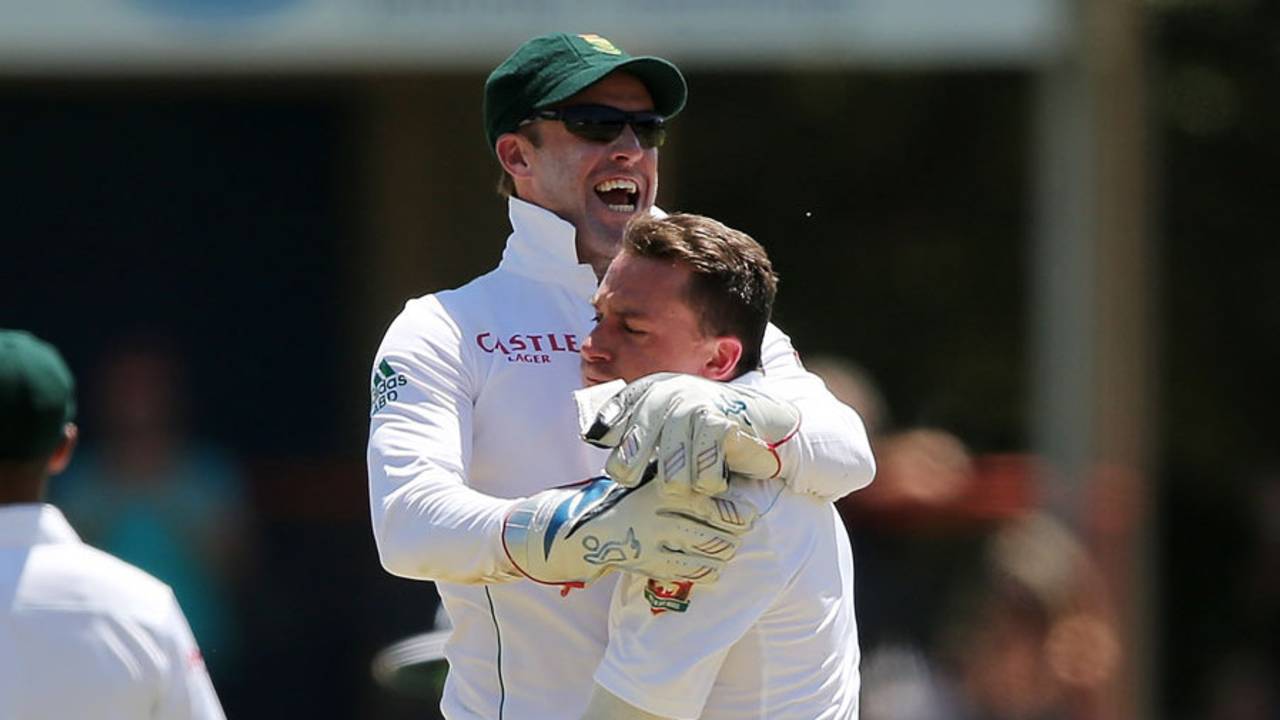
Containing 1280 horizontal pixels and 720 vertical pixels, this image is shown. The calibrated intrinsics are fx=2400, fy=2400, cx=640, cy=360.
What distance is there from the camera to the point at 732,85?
11367 mm

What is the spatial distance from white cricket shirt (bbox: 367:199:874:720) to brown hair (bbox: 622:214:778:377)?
11 cm

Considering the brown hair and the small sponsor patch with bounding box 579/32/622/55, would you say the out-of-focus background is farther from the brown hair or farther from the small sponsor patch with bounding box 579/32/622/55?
the brown hair

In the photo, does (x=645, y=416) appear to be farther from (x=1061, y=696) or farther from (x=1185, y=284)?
(x=1185, y=284)

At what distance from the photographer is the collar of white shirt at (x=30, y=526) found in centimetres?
386

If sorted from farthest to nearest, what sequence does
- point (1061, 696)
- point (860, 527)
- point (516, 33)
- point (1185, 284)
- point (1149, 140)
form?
1. point (1185, 284)
2. point (1149, 140)
3. point (516, 33)
4. point (860, 527)
5. point (1061, 696)

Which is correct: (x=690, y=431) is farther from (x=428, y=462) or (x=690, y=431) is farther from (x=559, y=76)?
(x=559, y=76)

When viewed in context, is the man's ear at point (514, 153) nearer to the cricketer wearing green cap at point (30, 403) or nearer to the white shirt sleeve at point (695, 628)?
the white shirt sleeve at point (695, 628)

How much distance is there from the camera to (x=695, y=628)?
3.04 m

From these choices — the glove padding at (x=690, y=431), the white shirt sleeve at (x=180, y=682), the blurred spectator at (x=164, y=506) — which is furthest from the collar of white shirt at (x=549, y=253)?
the blurred spectator at (x=164, y=506)

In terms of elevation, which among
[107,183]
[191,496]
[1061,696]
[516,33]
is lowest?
[1061,696]

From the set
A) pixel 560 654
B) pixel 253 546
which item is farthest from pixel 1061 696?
pixel 560 654

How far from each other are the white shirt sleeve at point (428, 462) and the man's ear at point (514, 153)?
0.26 metres

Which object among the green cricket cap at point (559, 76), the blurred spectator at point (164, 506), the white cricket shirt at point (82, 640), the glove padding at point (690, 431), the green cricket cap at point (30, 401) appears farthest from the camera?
the blurred spectator at point (164, 506)

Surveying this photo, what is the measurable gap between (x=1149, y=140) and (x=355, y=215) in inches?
146
